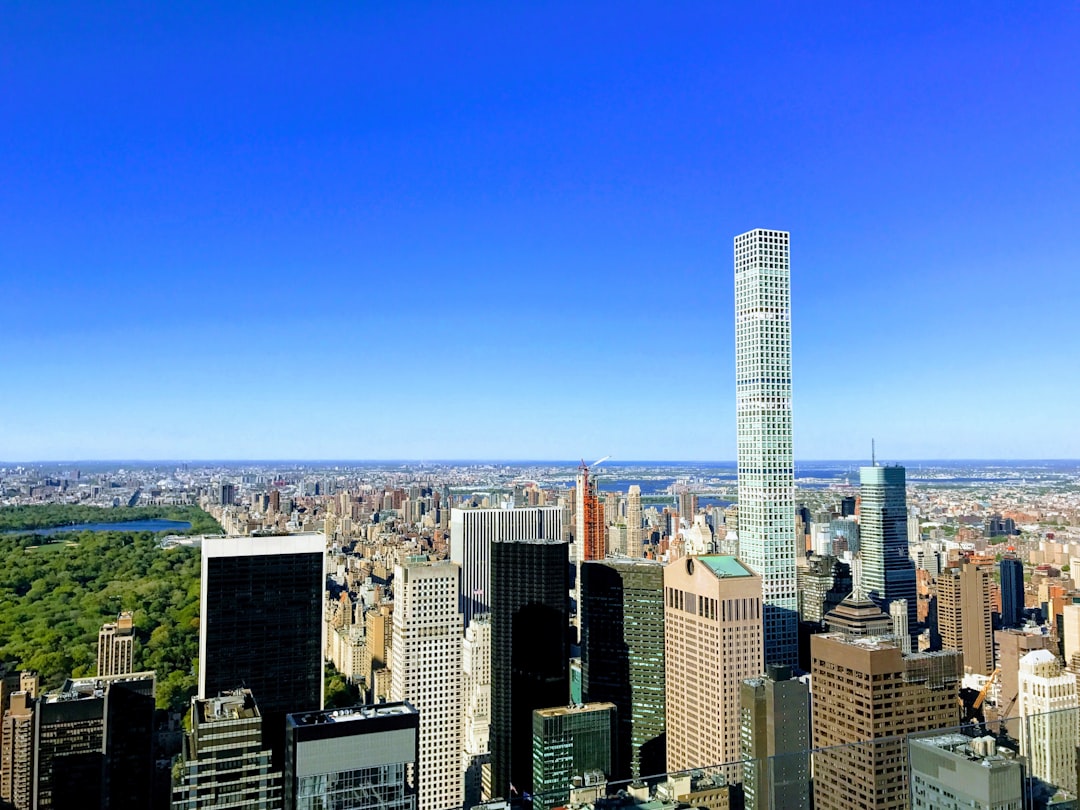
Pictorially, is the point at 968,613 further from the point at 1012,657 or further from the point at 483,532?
the point at 483,532

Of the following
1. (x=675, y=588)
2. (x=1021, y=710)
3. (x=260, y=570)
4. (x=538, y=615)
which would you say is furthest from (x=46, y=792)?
(x=1021, y=710)

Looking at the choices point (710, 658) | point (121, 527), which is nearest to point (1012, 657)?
point (710, 658)

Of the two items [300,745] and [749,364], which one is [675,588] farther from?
[300,745]

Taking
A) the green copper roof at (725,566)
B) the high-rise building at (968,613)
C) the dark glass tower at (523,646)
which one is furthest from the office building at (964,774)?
the high-rise building at (968,613)

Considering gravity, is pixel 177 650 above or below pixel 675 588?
below

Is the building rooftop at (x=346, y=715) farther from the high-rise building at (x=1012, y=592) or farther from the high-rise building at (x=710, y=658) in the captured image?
the high-rise building at (x=1012, y=592)

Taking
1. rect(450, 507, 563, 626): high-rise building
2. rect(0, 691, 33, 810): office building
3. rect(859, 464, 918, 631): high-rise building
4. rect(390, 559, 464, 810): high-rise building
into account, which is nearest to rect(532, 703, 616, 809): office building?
rect(390, 559, 464, 810): high-rise building

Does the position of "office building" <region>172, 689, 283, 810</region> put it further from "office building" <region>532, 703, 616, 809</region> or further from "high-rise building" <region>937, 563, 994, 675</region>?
"high-rise building" <region>937, 563, 994, 675</region>
